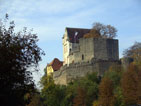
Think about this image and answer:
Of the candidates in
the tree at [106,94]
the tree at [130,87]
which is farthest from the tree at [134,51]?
the tree at [106,94]

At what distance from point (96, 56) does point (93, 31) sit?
9.56 metres

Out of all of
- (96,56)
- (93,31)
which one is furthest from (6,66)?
(93,31)

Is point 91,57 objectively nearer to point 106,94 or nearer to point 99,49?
point 99,49

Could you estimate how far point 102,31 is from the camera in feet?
243

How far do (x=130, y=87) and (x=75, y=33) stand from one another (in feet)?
83.4

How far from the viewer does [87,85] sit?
6159 centimetres

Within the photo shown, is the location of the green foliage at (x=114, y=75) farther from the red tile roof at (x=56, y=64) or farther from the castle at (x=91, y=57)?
the red tile roof at (x=56, y=64)

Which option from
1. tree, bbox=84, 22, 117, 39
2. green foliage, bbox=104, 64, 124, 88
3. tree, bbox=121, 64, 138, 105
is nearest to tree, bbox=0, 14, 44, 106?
tree, bbox=121, 64, 138, 105

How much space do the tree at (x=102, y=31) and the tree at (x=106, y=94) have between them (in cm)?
1862

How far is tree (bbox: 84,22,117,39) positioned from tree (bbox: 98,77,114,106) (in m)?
18.6

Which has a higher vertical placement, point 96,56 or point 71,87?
point 96,56

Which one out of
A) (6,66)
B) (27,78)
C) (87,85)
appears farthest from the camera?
(87,85)

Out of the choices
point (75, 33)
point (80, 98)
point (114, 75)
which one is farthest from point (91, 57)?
point (75, 33)

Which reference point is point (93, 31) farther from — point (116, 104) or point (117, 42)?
point (116, 104)
